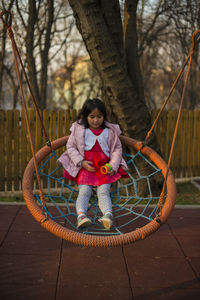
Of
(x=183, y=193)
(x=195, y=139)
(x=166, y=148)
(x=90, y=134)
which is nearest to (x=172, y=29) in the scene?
(x=195, y=139)

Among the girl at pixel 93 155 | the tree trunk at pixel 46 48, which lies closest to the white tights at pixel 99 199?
the girl at pixel 93 155

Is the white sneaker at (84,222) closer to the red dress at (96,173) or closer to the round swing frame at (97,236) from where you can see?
the round swing frame at (97,236)

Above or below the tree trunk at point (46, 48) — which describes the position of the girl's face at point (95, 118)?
below

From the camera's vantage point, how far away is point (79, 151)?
337 cm

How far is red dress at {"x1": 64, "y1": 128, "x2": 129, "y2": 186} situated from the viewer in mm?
3145

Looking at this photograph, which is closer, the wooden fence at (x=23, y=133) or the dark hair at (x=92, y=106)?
the dark hair at (x=92, y=106)

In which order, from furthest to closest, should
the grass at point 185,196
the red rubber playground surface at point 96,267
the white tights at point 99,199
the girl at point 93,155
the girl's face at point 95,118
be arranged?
the grass at point 185,196, the girl's face at point 95,118, the girl at point 93,155, the white tights at point 99,199, the red rubber playground surface at point 96,267

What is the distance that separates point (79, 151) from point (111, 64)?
5.47ft

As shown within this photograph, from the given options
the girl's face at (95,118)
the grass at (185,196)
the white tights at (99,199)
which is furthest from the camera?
the grass at (185,196)

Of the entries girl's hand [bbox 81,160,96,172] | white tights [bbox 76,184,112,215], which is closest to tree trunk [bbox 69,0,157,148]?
girl's hand [bbox 81,160,96,172]

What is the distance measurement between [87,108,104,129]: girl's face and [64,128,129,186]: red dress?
0.41ft

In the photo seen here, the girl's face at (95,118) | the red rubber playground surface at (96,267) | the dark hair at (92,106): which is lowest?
the red rubber playground surface at (96,267)

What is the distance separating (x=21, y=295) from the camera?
2.46 m

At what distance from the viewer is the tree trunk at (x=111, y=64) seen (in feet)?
14.5
